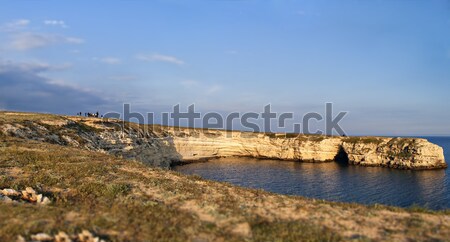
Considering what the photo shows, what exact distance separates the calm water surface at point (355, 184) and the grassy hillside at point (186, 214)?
26.9 m

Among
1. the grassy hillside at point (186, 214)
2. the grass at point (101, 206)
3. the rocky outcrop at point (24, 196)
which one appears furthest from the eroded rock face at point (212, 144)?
the grassy hillside at point (186, 214)

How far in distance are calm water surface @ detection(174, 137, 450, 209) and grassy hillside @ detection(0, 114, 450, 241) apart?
88.4 feet

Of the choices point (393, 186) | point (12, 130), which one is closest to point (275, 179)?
point (393, 186)

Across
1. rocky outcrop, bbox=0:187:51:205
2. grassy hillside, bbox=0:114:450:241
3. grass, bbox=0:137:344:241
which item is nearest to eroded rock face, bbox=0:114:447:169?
grass, bbox=0:137:344:241

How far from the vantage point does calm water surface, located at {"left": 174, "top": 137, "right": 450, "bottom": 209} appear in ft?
142

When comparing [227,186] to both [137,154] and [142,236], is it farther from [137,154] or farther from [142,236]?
[137,154]

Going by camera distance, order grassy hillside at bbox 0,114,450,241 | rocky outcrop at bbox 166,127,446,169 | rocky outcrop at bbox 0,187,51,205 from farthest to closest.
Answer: rocky outcrop at bbox 166,127,446,169, rocky outcrop at bbox 0,187,51,205, grassy hillside at bbox 0,114,450,241

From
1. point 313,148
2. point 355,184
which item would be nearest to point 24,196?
point 355,184

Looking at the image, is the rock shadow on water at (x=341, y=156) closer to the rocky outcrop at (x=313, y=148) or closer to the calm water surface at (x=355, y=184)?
the rocky outcrop at (x=313, y=148)

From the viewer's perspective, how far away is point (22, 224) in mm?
13031

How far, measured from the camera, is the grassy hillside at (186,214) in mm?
12805

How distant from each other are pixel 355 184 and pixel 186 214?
156 feet

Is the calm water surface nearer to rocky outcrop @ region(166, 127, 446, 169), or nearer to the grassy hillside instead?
rocky outcrop @ region(166, 127, 446, 169)

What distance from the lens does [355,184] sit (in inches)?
2158
